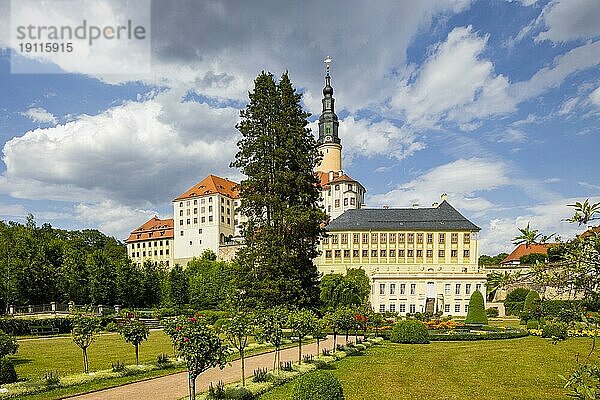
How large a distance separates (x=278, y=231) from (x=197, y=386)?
615 inches

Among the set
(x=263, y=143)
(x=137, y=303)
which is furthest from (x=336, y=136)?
(x=263, y=143)

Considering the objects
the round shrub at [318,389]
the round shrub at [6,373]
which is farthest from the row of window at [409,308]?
the round shrub at [318,389]

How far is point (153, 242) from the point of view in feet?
336

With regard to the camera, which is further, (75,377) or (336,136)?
(336,136)

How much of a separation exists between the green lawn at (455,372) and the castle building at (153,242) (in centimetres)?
8118

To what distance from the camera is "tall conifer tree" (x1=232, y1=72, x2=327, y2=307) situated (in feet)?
92.9

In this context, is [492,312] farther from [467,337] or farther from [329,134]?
Answer: [329,134]

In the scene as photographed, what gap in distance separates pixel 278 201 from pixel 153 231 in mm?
81276

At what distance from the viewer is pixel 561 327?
414 cm

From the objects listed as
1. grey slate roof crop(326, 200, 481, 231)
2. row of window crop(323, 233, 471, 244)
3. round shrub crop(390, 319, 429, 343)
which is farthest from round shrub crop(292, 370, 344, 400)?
grey slate roof crop(326, 200, 481, 231)

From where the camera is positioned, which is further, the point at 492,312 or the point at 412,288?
the point at 492,312

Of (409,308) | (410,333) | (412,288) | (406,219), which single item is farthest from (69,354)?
(406,219)

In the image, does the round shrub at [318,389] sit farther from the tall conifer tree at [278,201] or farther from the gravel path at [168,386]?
the tall conifer tree at [278,201]

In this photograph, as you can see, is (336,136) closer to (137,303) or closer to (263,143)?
(137,303)
